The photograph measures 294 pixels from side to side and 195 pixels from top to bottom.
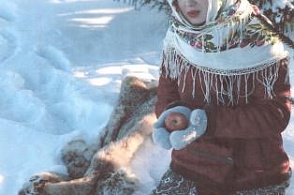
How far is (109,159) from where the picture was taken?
2.81m

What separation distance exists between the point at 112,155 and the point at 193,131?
2.79 ft

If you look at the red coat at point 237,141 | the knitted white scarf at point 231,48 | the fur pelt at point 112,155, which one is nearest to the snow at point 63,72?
the fur pelt at point 112,155

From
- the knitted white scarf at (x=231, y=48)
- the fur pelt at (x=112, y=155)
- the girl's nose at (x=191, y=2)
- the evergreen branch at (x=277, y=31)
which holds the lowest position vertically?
the fur pelt at (x=112, y=155)

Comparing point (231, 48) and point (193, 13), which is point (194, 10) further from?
point (231, 48)

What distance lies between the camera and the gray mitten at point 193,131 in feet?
6.73

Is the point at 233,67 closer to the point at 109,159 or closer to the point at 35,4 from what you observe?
the point at 109,159

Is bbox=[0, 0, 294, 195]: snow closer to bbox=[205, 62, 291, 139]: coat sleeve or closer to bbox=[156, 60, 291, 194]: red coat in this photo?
bbox=[156, 60, 291, 194]: red coat

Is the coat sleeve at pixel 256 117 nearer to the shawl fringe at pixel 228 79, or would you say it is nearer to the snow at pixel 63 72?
the shawl fringe at pixel 228 79

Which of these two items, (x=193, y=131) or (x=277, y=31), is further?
(x=193, y=131)

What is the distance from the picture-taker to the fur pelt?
2.73 metres

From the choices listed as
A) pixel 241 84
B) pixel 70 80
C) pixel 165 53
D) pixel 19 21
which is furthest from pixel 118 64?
pixel 241 84

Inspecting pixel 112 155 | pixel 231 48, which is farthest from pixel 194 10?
pixel 112 155

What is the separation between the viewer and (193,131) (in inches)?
81.0

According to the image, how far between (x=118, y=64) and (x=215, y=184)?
192cm
